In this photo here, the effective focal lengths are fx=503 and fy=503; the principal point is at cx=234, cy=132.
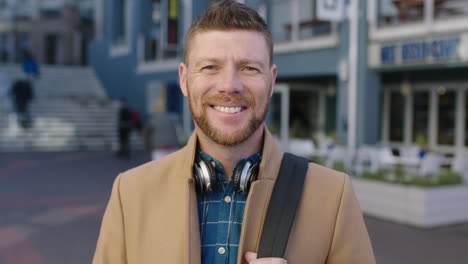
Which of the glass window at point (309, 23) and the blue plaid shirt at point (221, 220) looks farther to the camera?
the glass window at point (309, 23)

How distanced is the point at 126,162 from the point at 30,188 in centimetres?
489

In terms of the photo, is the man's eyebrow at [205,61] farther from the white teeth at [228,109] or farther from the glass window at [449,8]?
the glass window at [449,8]

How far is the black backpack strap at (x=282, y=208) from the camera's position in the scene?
55.2 inches

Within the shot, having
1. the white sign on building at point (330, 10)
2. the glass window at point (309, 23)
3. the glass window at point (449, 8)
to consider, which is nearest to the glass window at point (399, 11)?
the glass window at point (449, 8)

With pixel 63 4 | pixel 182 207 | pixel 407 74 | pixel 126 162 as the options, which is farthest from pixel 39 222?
pixel 63 4

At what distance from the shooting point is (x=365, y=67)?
12.9 meters

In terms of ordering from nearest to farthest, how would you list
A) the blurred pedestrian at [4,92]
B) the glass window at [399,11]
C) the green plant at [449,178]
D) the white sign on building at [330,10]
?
the green plant at [449,178], the white sign on building at [330,10], the glass window at [399,11], the blurred pedestrian at [4,92]

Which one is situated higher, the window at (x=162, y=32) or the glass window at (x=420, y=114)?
the window at (x=162, y=32)

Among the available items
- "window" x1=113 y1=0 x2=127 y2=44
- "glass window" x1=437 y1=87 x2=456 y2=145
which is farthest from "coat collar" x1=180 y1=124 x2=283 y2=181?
"window" x1=113 y1=0 x2=127 y2=44

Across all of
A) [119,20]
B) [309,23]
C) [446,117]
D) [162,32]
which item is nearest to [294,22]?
[309,23]

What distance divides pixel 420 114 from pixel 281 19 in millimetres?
5098

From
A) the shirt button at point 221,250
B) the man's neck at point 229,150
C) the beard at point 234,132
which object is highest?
the beard at point 234,132

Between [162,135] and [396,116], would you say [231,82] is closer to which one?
[162,135]

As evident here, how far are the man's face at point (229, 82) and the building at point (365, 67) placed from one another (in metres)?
6.36
